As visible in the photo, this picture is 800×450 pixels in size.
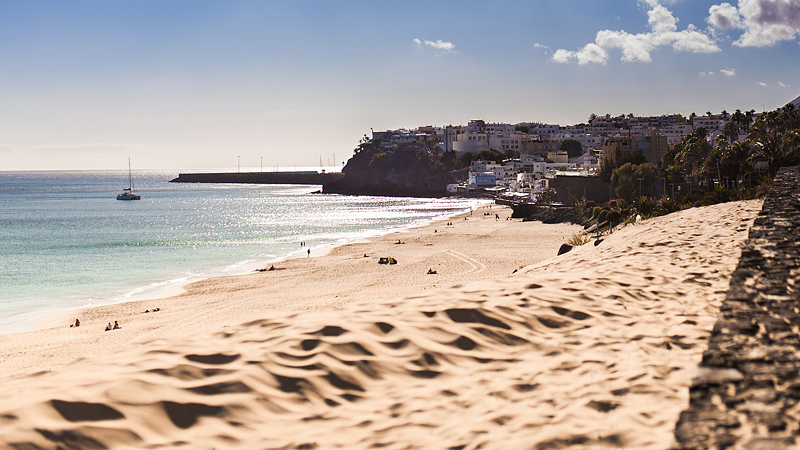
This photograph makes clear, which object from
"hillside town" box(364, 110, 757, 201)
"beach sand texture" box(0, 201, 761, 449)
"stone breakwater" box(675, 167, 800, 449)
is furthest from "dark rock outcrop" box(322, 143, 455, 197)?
"stone breakwater" box(675, 167, 800, 449)

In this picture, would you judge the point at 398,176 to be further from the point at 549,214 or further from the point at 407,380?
the point at 407,380

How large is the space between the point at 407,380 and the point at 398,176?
5765 inches

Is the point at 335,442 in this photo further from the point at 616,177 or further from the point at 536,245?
the point at 616,177

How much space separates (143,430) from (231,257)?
41.0 m

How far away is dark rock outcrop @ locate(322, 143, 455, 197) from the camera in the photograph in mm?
A: 144250

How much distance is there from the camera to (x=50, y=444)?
3.54 m

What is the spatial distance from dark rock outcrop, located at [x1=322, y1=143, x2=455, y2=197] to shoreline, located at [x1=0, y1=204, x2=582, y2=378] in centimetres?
9499

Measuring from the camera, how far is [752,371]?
142 inches

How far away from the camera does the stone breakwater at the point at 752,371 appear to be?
291cm

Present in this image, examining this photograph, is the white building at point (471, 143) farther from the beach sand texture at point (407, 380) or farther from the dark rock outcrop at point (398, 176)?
the beach sand texture at point (407, 380)

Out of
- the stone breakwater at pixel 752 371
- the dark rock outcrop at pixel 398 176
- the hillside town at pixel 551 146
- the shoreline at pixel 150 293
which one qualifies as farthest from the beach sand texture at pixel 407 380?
the dark rock outcrop at pixel 398 176

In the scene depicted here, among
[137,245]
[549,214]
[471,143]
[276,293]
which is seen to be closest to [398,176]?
[471,143]

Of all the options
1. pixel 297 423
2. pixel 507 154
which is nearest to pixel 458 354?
pixel 297 423

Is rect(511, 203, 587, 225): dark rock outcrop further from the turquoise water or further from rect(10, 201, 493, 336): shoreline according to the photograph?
rect(10, 201, 493, 336): shoreline
